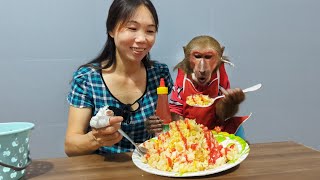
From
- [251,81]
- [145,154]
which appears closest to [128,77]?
[145,154]

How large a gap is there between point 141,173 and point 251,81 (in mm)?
1460

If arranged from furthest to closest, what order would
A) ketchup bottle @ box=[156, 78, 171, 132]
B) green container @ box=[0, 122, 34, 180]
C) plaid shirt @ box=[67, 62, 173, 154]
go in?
1. plaid shirt @ box=[67, 62, 173, 154]
2. ketchup bottle @ box=[156, 78, 171, 132]
3. green container @ box=[0, 122, 34, 180]

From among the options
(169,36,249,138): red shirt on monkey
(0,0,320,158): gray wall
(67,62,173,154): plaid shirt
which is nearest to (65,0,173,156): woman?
(67,62,173,154): plaid shirt

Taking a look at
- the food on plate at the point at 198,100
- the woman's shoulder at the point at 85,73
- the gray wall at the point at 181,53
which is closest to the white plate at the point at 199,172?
the food on plate at the point at 198,100

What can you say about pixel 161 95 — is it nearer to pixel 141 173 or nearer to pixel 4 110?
pixel 141 173

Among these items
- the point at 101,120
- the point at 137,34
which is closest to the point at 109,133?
the point at 101,120

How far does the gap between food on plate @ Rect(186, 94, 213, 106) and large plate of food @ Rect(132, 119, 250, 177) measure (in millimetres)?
292

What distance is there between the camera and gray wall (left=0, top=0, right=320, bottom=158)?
1974 mm

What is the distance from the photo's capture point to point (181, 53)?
218 centimetres

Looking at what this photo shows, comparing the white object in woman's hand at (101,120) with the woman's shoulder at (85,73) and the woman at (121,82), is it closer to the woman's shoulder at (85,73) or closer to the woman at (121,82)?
the woman at (121,82)

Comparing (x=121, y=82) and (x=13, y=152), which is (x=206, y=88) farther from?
(x=13, y=152)

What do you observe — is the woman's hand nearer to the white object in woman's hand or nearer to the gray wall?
the white object in woman's hand

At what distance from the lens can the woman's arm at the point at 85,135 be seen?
1099 millimetres

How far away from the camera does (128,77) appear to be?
1.53m
